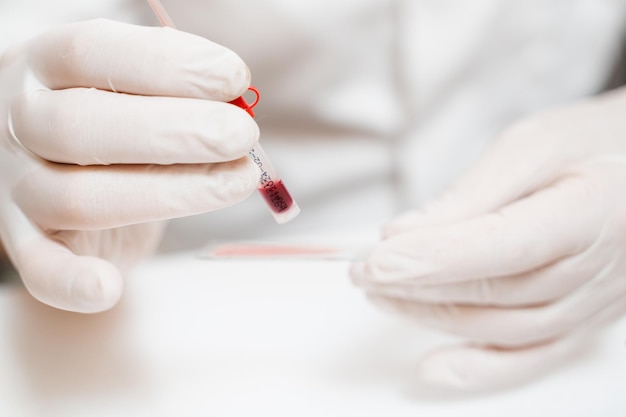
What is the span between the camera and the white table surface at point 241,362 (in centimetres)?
58

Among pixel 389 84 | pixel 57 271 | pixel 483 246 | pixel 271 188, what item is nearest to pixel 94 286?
pixel 57 271

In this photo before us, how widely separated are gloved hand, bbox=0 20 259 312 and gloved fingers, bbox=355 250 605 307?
0.23 metres

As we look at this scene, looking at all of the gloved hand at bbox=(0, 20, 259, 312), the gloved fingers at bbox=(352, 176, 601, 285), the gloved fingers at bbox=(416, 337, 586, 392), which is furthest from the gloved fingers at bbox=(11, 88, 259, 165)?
the gloved fingers at bbox=(416, 337, 586, 392)

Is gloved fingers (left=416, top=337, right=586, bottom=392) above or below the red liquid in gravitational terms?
below

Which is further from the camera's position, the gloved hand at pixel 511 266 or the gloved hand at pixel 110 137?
the gloved hand at pixel 511 266

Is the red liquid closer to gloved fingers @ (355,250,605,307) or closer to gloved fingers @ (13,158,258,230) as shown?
gloved fingers @ (13,158,258,230)

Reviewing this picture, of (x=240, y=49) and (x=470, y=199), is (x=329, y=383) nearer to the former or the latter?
(x=470, y=199)

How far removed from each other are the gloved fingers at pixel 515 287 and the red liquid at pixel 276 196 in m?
0.14

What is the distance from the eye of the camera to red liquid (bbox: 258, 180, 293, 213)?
515 millimetres

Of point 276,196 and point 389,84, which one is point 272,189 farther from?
point 389,84

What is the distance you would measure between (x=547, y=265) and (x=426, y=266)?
136mm

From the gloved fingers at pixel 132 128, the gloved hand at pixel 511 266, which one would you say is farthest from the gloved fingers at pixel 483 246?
the gloved fingers at pixel 132 128

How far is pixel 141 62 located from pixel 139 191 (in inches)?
3.8

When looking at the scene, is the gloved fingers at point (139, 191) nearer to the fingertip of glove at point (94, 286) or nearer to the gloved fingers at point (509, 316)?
the fingertip of glove at point (94, 286)
